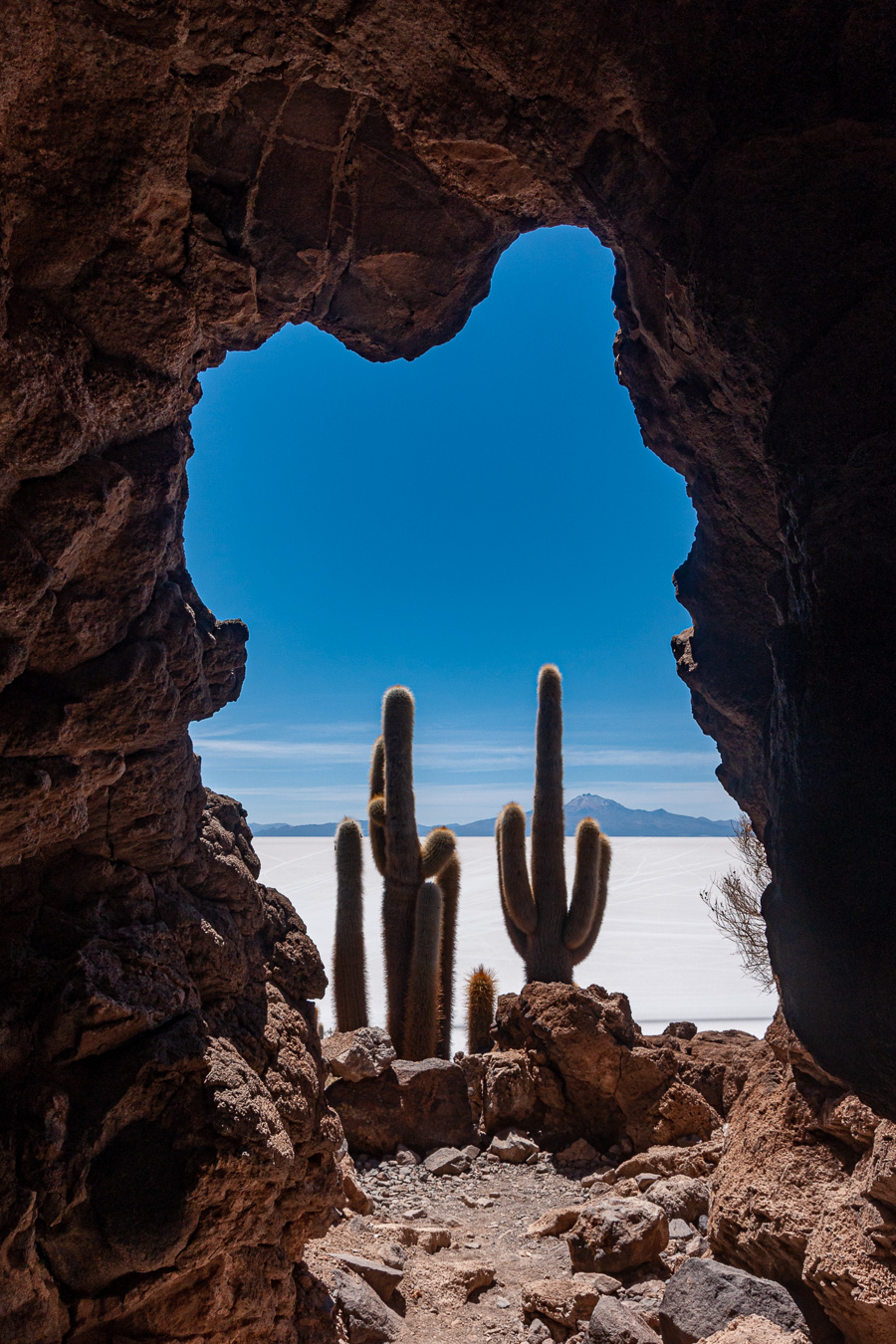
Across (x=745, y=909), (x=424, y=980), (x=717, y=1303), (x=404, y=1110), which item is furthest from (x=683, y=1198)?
(x=745, y=909)

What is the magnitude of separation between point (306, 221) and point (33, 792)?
2.39 meters

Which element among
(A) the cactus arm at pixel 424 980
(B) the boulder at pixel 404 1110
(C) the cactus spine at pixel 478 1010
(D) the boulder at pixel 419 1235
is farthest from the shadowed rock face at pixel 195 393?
(C) the cactus spine at pixel 478 1010

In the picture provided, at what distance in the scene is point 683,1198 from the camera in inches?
177

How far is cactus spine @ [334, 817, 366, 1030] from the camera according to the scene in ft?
29.6

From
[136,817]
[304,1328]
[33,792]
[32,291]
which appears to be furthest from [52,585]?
[304,1328]

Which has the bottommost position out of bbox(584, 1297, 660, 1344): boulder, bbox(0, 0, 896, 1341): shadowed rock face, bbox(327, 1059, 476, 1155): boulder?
bbox(327, 1059, 476, 1155): boulder

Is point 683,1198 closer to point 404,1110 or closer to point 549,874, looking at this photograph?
point 404,1110

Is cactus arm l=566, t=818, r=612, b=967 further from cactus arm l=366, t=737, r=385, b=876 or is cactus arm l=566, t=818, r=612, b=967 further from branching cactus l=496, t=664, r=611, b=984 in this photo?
cactus arm l=366, t=737, r=385, b=876

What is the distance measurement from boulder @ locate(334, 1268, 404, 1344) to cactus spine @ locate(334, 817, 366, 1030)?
548cm

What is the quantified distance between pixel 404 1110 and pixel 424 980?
2034mm

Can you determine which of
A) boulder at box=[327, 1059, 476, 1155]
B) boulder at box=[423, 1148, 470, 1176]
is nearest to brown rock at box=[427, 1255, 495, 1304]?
boulder at box=[423, 1148, 470, 1176]

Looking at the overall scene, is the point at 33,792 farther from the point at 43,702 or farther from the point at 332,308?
the point at 332,308

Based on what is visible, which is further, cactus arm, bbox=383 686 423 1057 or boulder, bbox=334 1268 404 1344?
cactus arm, bbox=383 686 423 1057

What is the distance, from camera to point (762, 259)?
7.63 ft
